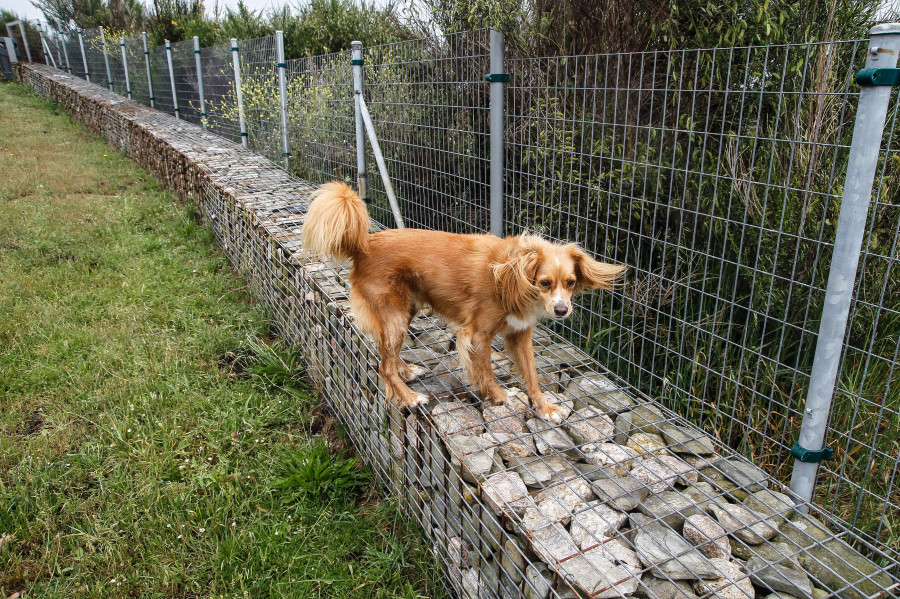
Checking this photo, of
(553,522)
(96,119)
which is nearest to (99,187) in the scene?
(96,119)

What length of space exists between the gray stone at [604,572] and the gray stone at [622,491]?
0.21 m

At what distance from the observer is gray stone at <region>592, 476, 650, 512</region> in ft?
6.93

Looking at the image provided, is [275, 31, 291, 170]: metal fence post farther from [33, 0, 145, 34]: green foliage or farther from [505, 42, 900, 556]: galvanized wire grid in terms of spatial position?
[33, 0, 145, 34]: green foliage

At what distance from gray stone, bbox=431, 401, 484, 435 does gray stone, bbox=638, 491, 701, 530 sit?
725 mm

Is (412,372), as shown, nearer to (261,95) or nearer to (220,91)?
(261,95)

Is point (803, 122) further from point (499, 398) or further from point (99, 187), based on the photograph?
point (99, 187)

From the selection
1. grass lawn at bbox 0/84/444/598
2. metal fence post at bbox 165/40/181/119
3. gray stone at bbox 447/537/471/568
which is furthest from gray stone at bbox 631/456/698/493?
metal fence post at bbox 165/40/181/119

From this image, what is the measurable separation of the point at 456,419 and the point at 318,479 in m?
0.85

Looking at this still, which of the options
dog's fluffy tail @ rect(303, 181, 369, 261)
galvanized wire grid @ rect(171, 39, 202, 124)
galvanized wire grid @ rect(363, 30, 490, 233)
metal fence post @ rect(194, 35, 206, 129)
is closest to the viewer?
dog's fluffy tail @ rect(303, 181, 369, 261)

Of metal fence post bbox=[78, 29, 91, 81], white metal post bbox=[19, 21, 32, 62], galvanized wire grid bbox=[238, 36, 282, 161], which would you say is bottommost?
galvanized wire grid bbox=[238, 36, 282, 161]

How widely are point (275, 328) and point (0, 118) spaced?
1320 cm

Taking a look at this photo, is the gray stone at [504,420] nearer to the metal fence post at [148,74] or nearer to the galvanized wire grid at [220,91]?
the galvanized wire grid at [220,91]

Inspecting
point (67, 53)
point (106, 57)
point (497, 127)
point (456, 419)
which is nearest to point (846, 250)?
point (456, 419)

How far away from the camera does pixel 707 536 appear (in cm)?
195
